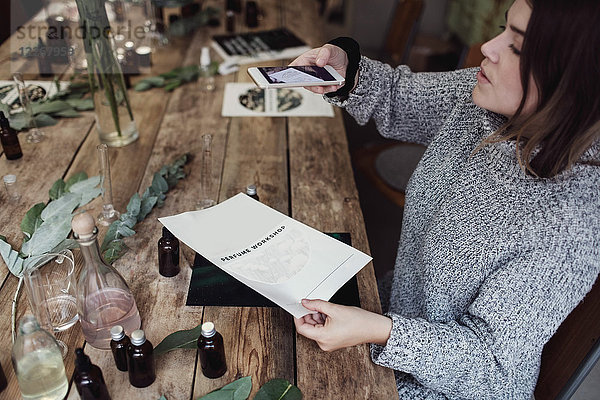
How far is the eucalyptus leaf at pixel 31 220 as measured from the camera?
105cm

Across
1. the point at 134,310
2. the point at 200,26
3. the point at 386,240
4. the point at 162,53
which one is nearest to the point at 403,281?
the point at 134,310

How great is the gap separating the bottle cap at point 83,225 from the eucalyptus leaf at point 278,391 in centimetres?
35

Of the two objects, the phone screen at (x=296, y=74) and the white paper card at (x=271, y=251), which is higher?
the phone screen at (x=296, y=74)

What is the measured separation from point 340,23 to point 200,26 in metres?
2.39

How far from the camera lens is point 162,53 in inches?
78.1

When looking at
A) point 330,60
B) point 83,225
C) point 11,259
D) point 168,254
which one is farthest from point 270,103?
point 83,225

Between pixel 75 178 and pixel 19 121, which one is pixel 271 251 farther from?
pixel 19 121

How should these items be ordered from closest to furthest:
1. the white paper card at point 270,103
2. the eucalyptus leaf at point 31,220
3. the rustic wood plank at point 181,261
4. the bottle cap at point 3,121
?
the rustic wood plank at point 181,261 → the eucalyptus leaf at point 31,220 → the bottle cap at point 3,121 → the white paper card at point 270,103

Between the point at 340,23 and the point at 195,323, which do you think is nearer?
the point at 195,323

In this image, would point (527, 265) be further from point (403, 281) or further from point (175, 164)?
point (175, 164)

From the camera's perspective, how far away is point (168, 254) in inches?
38.7

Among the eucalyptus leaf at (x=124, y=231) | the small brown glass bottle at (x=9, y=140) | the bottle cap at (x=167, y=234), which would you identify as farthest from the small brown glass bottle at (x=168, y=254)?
the small brown glass bottle at (x=9, y=140)

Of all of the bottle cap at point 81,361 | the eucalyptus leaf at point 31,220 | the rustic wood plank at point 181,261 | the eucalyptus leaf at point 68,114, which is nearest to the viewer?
the bottle cap at point 81,361

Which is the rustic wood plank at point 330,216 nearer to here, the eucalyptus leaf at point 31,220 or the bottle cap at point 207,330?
the bottle cap at point 207,330
